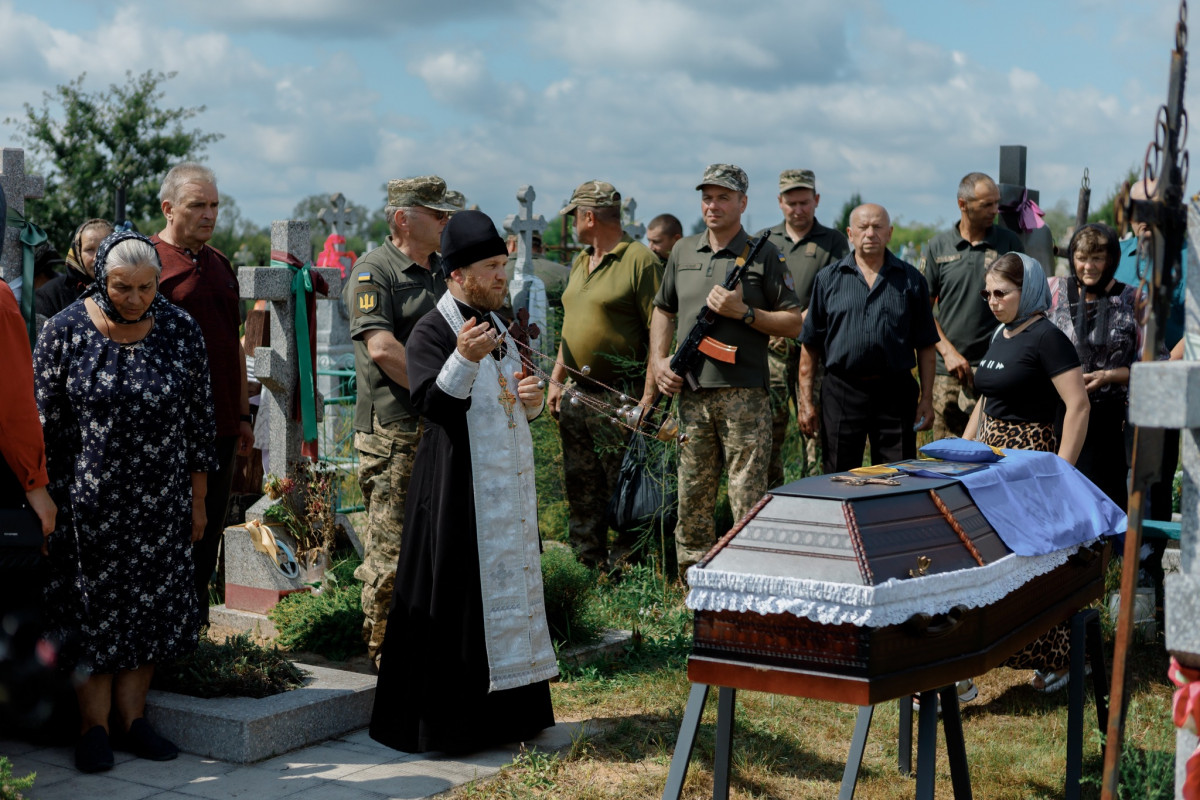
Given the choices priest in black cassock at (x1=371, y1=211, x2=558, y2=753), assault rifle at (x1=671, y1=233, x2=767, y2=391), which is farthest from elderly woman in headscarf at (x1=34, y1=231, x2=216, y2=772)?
assault rifle at (x1=671, y1=233, x2=767, y2=391)

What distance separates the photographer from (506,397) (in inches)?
187

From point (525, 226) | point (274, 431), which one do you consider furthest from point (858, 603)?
point (525, 226)

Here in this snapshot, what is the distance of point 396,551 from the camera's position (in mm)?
5574

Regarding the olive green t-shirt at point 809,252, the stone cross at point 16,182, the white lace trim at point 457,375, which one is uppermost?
the stone cross at point 16,182

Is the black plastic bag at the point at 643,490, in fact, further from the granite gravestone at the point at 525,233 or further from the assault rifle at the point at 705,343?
the granite gravestone at the point at 525,233

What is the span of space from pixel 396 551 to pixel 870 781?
2309mm

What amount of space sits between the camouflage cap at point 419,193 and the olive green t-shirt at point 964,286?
10.0 feet

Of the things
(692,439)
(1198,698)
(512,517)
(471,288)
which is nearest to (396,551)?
(512,517)

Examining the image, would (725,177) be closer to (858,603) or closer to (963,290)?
(963,290)

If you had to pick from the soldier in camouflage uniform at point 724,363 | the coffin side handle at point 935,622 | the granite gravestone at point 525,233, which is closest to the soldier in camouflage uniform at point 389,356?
the soldier in camouflage uniform at point 724,363

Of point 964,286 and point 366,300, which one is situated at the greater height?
point 964,286

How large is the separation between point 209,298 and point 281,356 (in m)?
0.90

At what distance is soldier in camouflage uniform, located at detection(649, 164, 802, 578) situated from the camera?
265 inches

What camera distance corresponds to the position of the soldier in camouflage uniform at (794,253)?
311 inches
